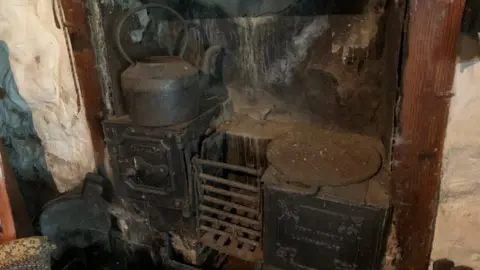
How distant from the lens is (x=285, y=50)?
66.0 inches

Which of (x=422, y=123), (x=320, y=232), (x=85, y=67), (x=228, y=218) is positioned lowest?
(x=228, y=218)

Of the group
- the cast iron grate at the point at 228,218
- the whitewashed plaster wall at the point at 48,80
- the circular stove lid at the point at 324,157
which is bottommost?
the cast iron grate at the point at 228,218

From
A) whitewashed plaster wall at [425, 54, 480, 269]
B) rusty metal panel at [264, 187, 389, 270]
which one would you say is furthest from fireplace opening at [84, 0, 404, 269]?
whitewashed plaster wall at [425, 54, 480, 269]

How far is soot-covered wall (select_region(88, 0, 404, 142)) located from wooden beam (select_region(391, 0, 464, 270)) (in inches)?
12.4

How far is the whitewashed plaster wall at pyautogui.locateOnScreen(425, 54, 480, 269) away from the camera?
1.00 m

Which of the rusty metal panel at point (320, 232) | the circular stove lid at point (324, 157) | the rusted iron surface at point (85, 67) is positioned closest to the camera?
the rusty metal panel at point (320, 232)

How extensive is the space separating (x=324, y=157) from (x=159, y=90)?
2.06 feet

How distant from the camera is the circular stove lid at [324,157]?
49.2 inches

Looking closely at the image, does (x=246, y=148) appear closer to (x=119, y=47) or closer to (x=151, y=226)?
(x=151, y=226)

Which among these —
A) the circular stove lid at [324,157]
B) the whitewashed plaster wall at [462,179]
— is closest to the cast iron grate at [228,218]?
the circular stove lid at [324,157]

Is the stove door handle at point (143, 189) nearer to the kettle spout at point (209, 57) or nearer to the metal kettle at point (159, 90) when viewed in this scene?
the metal kettle at point (159, 90)

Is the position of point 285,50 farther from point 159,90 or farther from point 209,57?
point 159,90

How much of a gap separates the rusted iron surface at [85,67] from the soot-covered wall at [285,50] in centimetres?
4

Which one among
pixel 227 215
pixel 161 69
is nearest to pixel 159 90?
pixel 161 69
